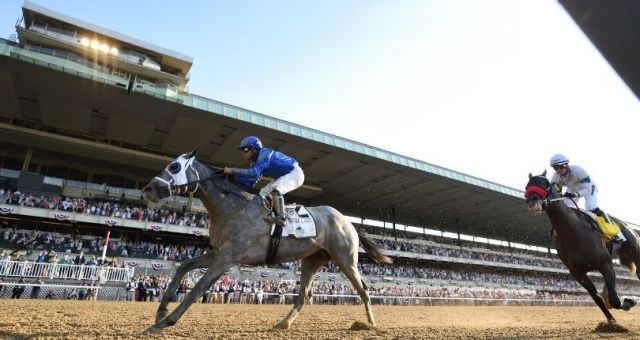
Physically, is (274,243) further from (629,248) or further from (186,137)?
(186,137)

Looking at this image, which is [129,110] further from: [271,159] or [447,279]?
[447,279]

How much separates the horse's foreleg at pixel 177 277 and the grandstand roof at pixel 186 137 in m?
21.9

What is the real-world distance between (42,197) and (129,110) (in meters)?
8.83

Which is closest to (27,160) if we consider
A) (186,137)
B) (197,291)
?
(186,137)

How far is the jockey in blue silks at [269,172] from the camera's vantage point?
5.56m

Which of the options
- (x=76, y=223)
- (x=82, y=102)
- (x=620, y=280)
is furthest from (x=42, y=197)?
(x=620, y=280)

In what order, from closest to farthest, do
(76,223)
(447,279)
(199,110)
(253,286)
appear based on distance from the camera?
(253,286), (199,110), (76,223), (447,279)

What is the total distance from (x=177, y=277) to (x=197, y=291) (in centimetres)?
54

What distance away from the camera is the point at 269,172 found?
19.4 feet

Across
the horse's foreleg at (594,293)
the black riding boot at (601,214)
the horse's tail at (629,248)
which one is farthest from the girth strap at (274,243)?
the horse's tail at (629,248)

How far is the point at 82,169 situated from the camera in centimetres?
3453

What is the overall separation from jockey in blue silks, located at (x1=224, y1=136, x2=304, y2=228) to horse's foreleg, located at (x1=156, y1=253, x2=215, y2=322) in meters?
1.09

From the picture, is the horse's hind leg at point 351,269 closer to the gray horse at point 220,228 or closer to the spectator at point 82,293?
the gray horse at point 220,228

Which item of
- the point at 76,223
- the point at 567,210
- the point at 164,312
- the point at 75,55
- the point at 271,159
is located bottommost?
the point at 164,312
